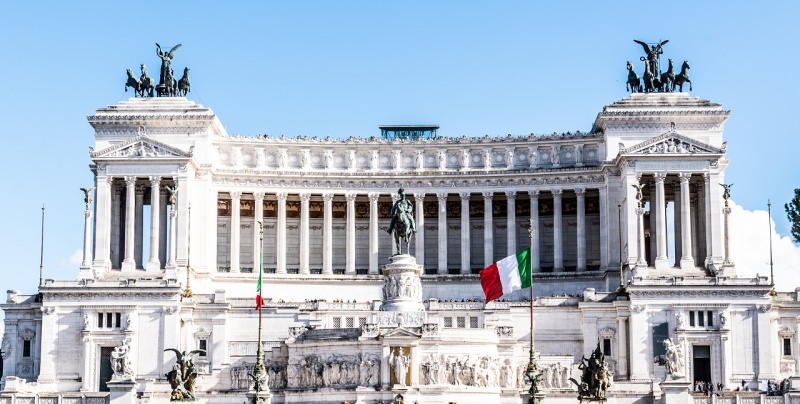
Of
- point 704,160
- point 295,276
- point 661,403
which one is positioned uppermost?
point 704,160

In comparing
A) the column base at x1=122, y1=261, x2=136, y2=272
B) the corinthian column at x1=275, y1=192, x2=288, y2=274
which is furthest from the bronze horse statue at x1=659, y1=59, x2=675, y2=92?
the column base at x1=122, y1=261, x2=136, y2=272

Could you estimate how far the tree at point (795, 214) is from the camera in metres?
146

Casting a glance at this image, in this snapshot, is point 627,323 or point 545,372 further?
point 627,323

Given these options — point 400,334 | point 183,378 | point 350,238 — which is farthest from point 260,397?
point 350,238

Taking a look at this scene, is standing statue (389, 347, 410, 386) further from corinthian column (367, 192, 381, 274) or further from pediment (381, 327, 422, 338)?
corinthian column (367, 192, 381, 274)

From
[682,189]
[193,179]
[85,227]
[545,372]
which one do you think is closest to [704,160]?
[682,189]

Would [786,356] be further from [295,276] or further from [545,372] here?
[295,276]

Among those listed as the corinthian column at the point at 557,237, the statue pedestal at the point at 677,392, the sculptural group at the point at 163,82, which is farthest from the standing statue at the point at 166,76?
the statue pedestal at the point at 677,392

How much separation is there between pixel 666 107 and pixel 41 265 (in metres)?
55.7

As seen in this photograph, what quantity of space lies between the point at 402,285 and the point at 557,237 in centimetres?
3257

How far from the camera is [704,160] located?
138 meters

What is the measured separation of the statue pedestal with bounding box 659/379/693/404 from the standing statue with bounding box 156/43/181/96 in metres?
58.3

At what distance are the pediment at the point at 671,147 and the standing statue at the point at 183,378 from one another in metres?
49.5

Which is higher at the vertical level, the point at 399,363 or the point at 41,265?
the point at 41,265
